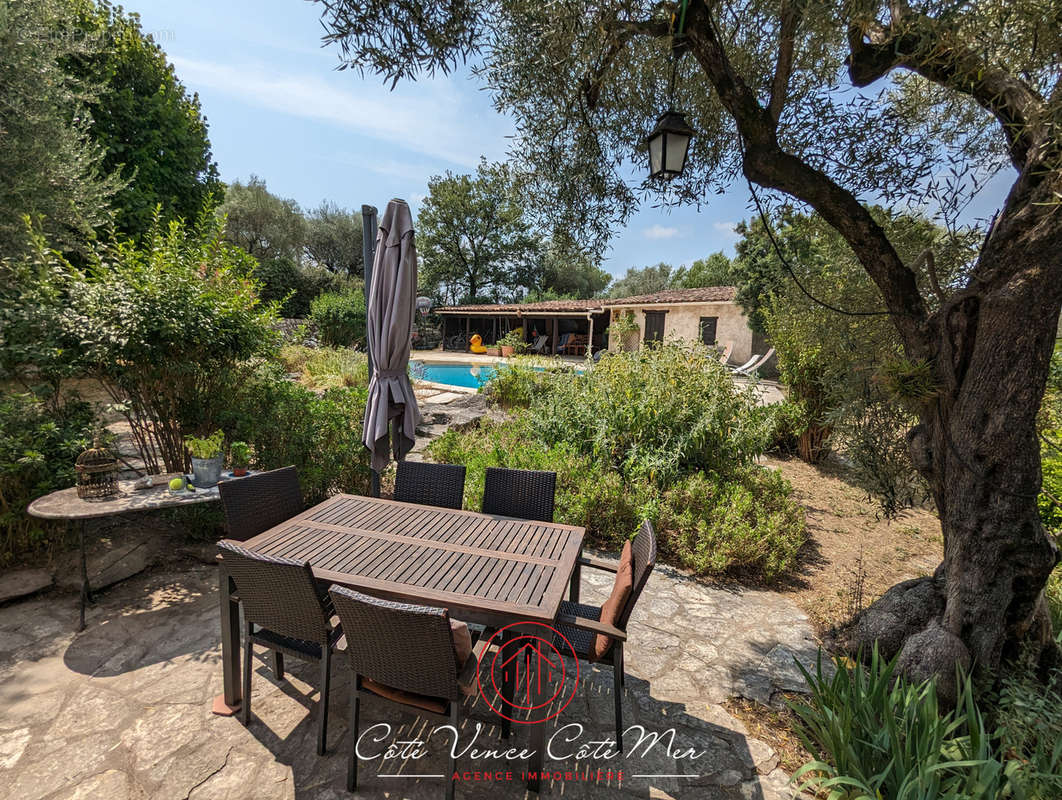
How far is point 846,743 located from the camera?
178cm

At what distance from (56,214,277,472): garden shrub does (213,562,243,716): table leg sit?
2.22 m

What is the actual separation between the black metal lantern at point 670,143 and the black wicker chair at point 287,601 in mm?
3005

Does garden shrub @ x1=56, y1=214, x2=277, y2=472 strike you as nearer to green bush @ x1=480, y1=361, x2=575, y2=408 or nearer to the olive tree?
the olive tree

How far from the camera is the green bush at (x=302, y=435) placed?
415cm

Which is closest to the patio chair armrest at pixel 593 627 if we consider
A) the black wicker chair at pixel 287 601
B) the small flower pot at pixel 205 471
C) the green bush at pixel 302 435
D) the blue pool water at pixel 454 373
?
the black wicker chair at pixel 287 601

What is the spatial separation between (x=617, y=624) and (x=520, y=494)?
115cm

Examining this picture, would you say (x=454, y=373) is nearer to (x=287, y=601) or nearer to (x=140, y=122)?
(x=140, y=122)

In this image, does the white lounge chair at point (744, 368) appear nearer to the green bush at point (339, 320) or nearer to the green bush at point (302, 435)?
the green bush at point (302, 435)

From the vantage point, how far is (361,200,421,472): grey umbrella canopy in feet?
10.7

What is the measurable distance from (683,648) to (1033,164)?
9.68 feet

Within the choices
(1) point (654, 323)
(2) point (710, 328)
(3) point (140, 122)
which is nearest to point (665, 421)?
(3) point (140, 122)

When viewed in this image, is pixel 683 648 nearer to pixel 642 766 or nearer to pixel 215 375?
pixel 642 766

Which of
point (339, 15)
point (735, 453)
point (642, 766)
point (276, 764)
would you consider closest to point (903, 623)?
point (642, 766)

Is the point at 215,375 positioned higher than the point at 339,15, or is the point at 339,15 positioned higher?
the point at 339,15
